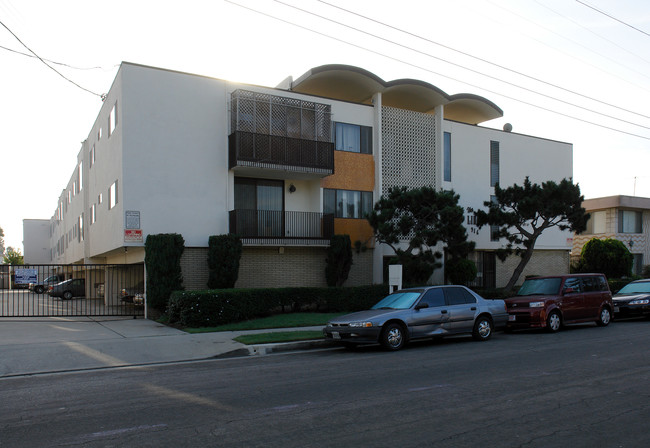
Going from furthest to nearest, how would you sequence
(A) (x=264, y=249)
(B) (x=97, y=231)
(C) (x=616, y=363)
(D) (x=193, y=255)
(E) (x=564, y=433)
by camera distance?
(B) (x=97, y=231) → (A) (x=264, y=249) → (D) (x=193, y=255) → (C) (x=616, y=363) → (E) (x=564, y=433)

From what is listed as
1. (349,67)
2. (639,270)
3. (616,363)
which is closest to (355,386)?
(616,363)

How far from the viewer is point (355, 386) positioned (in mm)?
8297

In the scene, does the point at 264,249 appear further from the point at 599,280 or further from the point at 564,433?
the point at 564,433

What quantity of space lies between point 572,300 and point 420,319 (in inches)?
234

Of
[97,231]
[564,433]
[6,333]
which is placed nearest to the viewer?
[564,433]

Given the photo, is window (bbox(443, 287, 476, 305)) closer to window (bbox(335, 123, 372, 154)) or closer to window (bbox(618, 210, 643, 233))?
window (bbox(335, 123, 372, 154))

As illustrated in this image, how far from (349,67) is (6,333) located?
16.0 metres

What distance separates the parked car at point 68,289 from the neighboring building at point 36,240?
4676 cm

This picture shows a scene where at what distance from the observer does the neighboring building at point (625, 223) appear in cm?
3656

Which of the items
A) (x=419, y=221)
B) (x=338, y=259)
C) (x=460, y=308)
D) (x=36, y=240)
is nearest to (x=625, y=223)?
(x=419, y=221)

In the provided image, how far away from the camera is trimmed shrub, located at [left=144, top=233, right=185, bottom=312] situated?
18.8m

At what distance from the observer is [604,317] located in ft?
55.8

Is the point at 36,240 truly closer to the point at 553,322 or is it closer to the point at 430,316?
the point at 430,316

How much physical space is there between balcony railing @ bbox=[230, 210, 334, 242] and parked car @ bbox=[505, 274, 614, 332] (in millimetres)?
8514
